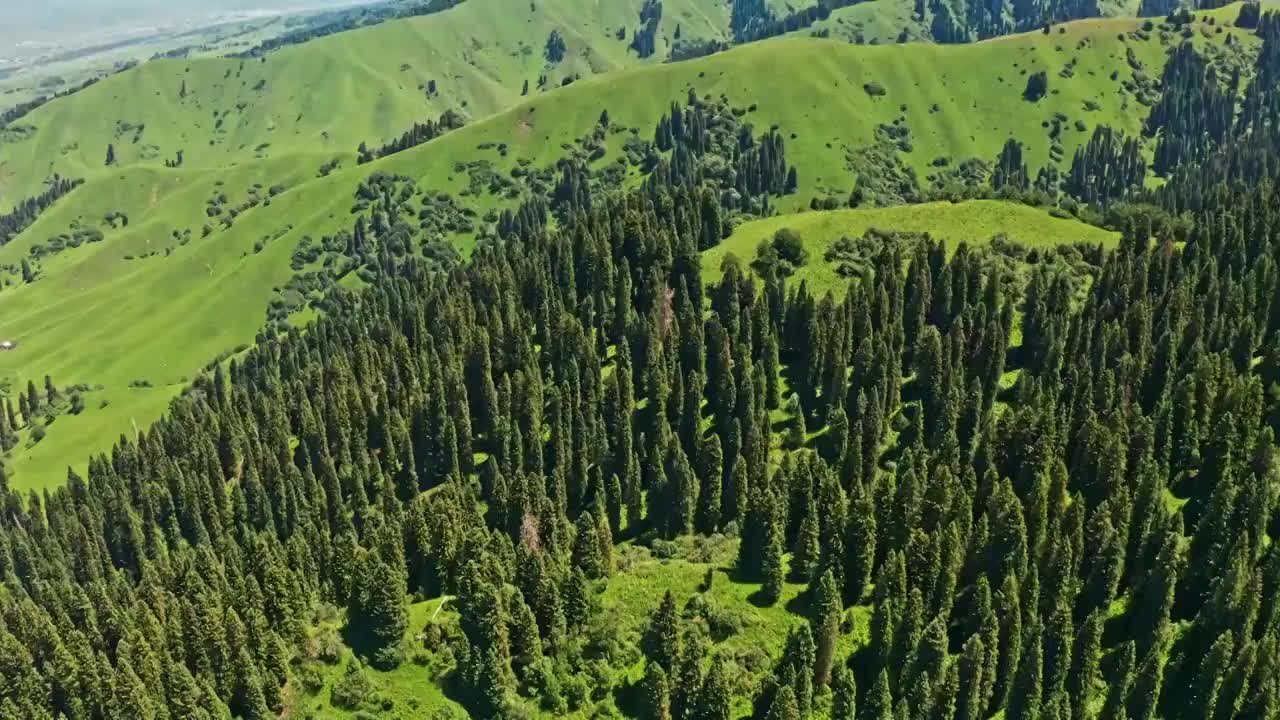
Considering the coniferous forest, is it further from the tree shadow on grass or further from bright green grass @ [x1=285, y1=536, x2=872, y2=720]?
bright green grass @ [x1=285, y1=536, x2=872, y2=720]

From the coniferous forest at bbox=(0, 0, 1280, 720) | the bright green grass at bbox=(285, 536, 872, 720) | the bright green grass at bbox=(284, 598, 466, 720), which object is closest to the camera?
the coniferous forest at bbox=(0, 0, 1280, 720)

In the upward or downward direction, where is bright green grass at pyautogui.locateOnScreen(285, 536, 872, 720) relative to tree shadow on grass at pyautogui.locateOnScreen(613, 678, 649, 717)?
upward

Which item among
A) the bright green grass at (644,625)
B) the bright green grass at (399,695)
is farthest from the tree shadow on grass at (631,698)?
the bright green grass at (399,695)

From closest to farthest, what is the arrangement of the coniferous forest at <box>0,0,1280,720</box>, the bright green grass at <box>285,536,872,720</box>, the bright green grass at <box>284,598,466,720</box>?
the coniferous forest at <box>0,0,1280,720</box>, the bright green grass at <box>284,598,466,720</box>, the bright green grass at <box>285,536,872,720</box>

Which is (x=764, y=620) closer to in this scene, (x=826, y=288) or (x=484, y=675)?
(x=484, y=675)

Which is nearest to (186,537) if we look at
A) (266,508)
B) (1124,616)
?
(266,508)

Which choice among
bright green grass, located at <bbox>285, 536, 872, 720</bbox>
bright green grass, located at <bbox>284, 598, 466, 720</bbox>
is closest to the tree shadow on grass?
bright green grass, located at <bbox>285, 536, 872, 720</bbox>

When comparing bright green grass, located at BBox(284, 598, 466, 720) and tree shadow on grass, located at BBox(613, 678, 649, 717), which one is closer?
tree shadow on grass, located at BBox(613, 678, 649, 717)

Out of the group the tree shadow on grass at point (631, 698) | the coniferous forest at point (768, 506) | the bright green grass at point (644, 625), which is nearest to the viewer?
the tree shadow on grass at point (631, 698)

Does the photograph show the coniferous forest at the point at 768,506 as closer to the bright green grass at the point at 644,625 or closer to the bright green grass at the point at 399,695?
the bright green grass at the point at 644,625
